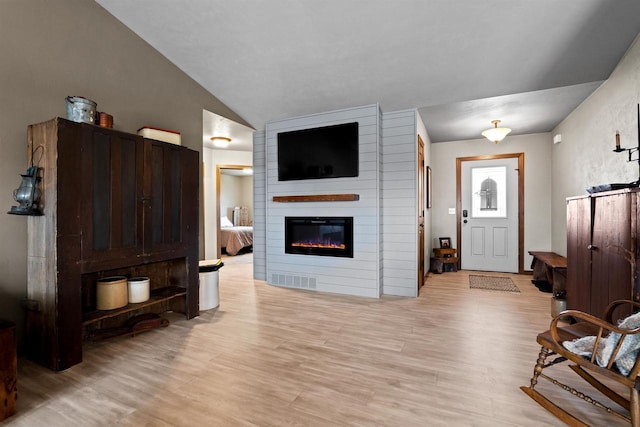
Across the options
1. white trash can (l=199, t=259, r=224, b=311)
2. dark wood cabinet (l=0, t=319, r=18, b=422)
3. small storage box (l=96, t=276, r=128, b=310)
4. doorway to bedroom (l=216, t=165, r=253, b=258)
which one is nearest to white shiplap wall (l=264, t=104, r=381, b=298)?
white trash can (l=199, t=259, r=224, b=311)

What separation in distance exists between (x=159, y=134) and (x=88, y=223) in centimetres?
111

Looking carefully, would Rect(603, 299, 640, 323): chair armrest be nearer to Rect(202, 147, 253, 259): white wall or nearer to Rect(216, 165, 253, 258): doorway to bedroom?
Rect(202, 147, 253, 259): white wall

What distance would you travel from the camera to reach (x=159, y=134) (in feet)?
10.0

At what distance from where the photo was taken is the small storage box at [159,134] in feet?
9.77

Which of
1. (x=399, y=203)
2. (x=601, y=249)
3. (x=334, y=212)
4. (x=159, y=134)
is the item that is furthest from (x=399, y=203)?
(x=159, y=134)

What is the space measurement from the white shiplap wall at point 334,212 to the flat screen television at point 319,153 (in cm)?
9

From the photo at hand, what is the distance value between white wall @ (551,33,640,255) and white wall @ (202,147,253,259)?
5876mm

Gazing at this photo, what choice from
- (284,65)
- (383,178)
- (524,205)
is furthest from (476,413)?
(524,205)

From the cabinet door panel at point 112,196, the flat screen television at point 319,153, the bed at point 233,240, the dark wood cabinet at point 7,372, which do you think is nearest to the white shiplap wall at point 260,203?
the flat screen television at point 319,153

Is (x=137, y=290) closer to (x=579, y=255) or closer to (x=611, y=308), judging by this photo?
(x=611, y=308)

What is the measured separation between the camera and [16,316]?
97.9 inches

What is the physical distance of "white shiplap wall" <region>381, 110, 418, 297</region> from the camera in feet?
13.6

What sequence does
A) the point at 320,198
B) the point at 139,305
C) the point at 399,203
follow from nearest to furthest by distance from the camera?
the point at 139,305 < the point at 399,203 < the point at 320,198

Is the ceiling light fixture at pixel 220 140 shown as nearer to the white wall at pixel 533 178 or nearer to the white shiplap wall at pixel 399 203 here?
the white shiplap wall at pixel 399 203
